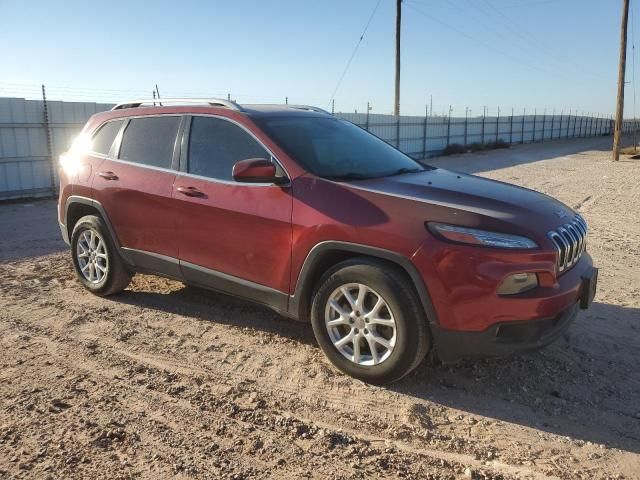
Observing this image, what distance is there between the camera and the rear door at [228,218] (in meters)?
3.89

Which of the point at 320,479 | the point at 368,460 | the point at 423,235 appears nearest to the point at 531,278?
the point at 423,235

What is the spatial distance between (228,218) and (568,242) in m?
2.26

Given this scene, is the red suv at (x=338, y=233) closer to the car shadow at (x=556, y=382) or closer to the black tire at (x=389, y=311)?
the black tire at (x=389, y=311)

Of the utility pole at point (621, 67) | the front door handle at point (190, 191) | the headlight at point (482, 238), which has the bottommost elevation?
the headlight at point (482, 238)

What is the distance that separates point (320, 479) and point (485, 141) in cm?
3576

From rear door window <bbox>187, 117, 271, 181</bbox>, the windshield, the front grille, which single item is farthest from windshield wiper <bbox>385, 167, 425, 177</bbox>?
the front grille

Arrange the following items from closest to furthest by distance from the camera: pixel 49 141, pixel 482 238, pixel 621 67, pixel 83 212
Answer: pixel 482 238, pixel 83 212, pixel 49 141, pixel 621 67

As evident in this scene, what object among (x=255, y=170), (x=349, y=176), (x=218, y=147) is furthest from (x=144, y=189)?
(x=349, y=176)

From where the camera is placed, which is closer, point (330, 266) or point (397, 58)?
point (330, 266)

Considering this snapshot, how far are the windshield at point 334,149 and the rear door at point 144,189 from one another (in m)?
0.96

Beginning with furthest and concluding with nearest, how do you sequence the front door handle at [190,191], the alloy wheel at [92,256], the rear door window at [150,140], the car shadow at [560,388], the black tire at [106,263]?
1. the alloy wheel at [92,256]
2. the black tire at [106,263]
3. the rear door window at [150,140]
4. the front door handle at [190,191]
5. the car shadow at [560,388]

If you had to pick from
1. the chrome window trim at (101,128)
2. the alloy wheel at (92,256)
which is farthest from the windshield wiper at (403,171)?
the alloy wheel at (92,256)

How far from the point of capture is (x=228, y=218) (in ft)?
13.4

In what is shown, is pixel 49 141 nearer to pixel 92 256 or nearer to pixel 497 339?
pixel 92 256
